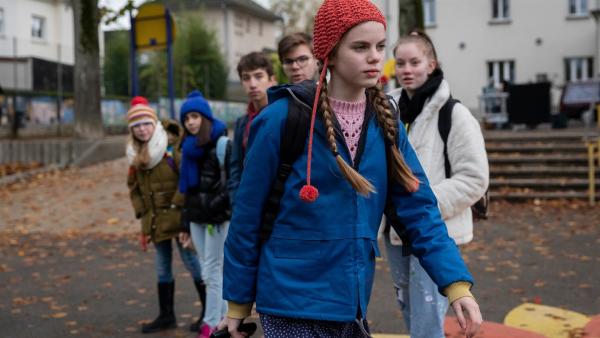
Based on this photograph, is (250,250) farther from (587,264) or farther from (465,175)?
(587,264)

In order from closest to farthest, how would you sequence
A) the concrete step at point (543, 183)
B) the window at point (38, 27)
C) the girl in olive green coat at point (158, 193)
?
1. the girl in olive green coat at point (158, 193)
2. the concrete step at point (543, 183)
3. the window at point (38, 27)

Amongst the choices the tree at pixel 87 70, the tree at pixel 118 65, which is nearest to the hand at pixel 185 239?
the tree at pixel 87 70

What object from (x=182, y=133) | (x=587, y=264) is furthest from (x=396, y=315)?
(x=587, y=264)

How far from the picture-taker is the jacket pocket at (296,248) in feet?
8.51

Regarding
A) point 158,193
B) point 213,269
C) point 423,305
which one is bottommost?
point 213,269

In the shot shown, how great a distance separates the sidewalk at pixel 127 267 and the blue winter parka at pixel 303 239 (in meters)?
3.44

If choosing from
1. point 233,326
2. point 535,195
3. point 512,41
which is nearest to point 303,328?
point 233,326

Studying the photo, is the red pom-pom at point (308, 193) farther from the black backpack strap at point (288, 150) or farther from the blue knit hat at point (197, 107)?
the blue knit hat at point (197, 107)

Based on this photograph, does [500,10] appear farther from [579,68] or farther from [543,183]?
[543,183]

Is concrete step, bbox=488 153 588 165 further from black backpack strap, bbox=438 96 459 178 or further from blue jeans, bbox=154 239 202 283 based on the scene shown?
black backpack strap, bbox=438 96 459 178

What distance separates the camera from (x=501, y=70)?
137 ft

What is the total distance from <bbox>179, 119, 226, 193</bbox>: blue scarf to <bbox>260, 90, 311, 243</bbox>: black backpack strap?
9.99 ft

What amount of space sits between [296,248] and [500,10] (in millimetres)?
41420

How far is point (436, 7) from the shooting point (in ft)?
138
